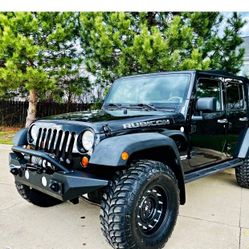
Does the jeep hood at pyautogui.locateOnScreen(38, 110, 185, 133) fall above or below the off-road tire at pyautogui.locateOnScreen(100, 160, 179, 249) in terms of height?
above

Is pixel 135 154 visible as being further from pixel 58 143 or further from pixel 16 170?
pixel 16 170

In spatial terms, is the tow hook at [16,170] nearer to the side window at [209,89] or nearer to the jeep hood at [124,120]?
the jeep hood at [124,120]

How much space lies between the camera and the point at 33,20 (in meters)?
7.21

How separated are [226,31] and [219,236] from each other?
5.56 m

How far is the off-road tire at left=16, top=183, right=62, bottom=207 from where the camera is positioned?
314 cm

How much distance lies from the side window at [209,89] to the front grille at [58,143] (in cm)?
167

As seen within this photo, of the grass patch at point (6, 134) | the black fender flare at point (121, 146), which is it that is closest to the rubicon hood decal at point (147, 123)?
the black fender flare at point (121, 146)

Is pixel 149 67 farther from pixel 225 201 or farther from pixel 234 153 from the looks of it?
pixel 225 201

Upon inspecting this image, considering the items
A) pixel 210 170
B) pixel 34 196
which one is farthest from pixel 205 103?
pixel 34 196

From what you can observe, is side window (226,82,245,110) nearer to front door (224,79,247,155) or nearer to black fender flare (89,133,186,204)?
front door (224,79,247,155)

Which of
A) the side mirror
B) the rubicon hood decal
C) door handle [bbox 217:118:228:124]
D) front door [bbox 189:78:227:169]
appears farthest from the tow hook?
door handle [bbox 217:118:228:124]

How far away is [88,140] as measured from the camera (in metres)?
2.38

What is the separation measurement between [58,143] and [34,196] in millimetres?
1062

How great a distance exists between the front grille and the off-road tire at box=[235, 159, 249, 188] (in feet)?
8.94
